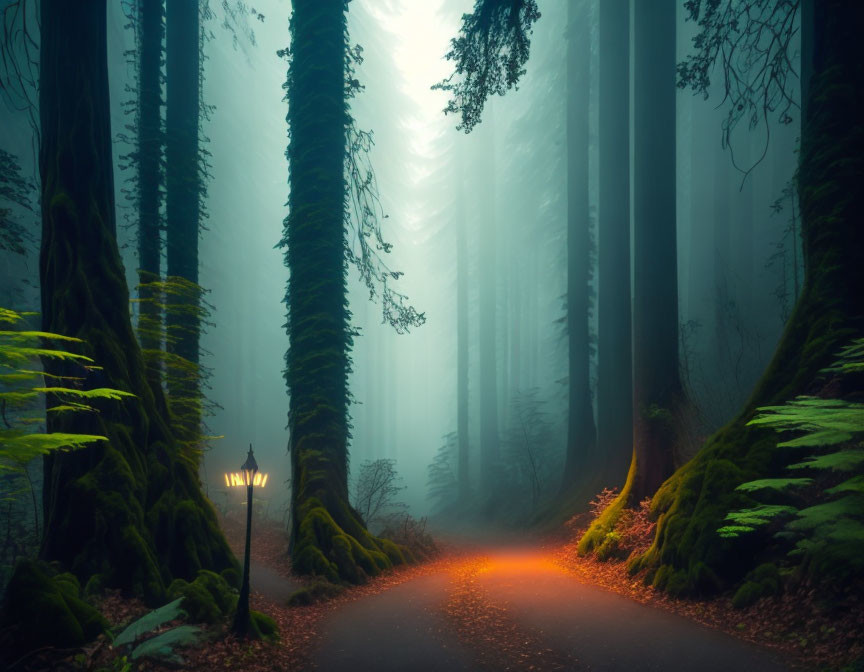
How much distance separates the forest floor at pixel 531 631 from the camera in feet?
14.8

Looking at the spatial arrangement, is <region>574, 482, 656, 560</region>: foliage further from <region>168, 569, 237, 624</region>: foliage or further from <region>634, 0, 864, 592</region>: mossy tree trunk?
<region>168, 569, 237, 624</region>: foliage

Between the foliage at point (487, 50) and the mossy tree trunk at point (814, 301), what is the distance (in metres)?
4.63

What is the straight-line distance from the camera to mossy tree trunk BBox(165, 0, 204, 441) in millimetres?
11133

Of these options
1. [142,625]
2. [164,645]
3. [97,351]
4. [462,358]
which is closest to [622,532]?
[164,645]

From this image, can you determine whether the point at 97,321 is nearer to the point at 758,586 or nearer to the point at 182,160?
the point at 182,160

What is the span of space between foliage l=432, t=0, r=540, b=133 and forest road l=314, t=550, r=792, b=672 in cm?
856

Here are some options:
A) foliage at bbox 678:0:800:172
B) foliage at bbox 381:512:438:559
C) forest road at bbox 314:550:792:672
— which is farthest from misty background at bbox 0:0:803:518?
foliage at bbox 381:512:438:559

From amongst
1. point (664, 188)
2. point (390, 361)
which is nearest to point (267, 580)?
point (664, 188)

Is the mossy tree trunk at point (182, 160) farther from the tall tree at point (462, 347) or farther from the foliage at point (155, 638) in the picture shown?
the tall tree at point (462, 347)

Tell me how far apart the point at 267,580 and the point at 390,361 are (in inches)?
2050

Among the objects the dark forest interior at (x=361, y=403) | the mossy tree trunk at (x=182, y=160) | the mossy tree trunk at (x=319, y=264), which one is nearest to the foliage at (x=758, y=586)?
the dark forest interior at (x=361, y=403)

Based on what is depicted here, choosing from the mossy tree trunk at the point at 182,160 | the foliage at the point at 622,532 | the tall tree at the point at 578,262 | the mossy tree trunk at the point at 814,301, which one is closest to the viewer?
the mossy tree trunk at the point at 814,301

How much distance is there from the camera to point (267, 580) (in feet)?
28.9

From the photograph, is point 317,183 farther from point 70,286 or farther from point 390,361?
point 390,361
